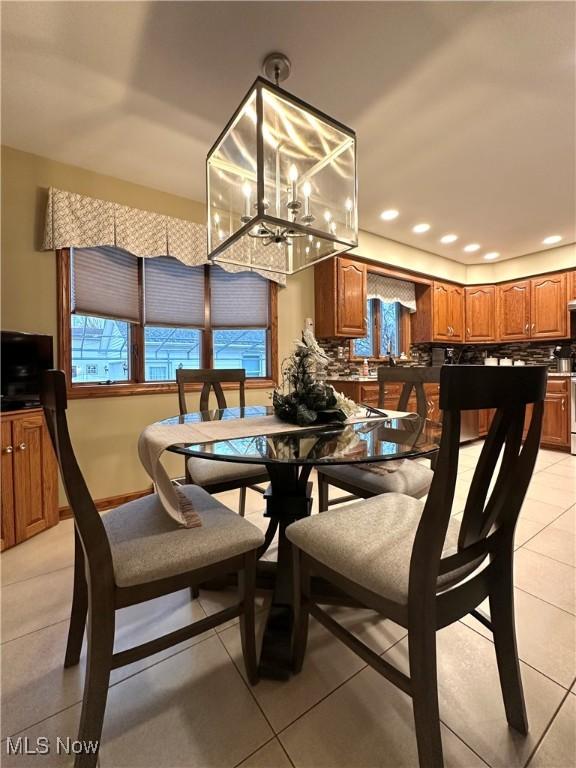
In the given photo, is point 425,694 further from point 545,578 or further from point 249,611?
point 545,578

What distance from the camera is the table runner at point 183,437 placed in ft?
3.69

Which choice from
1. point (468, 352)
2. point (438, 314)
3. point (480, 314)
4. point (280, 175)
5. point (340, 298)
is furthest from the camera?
point (468, 352)

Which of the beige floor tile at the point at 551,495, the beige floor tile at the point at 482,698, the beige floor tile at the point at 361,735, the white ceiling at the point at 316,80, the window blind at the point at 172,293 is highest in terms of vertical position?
the white ceiling at the point at 316,80

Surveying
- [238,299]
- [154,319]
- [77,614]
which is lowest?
[77,614]

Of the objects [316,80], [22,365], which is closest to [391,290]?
[316,80]

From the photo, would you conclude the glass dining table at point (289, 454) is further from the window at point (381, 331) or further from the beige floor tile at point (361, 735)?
the window at point (381, 331)

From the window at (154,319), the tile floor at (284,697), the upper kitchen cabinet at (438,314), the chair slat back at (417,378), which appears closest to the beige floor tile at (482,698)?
the tile floor at (284,697)

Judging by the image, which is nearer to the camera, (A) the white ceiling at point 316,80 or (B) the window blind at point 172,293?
(A) the white ceiling at point 316,80

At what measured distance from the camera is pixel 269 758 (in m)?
0.93

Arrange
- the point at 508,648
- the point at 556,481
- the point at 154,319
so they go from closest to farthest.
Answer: the point at 508,648, the point at 154,319, the point at 556,481

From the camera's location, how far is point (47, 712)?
42.2 inches

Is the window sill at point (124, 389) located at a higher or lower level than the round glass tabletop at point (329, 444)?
higher

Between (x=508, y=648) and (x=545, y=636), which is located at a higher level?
(x=508, y=648)

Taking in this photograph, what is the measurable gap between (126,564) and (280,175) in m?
1.78
